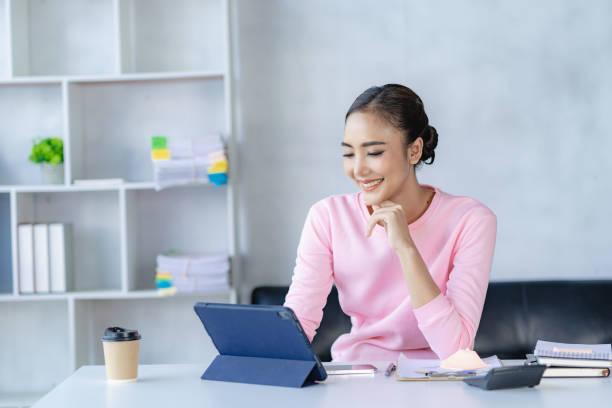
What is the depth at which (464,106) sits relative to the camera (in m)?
3.24

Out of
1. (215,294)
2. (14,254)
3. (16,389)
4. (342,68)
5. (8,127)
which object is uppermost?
(342,68)

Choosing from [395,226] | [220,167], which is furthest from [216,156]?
[395,226]

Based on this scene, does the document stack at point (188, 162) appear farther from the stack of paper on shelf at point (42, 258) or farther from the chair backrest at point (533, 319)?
the chair backrest at point (533, 319)

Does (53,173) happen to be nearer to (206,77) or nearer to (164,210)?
(164,210)

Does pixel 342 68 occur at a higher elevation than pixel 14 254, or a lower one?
higher

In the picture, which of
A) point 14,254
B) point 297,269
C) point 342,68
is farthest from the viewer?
point 342,68

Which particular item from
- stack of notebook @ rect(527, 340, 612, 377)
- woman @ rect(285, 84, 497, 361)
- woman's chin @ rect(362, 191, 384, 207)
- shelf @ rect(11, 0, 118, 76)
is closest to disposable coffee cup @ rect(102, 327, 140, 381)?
woman @ rect(285, 84, 497, 361)

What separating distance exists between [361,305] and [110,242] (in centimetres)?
169

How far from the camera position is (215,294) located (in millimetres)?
3316

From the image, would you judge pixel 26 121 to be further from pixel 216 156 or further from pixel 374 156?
pixel 374 156

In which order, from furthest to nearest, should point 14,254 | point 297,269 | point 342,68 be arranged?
point 342,68
point 14,254
point 297,269

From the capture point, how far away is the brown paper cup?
156cm

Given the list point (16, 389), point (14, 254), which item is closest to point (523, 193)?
point (14, 254)

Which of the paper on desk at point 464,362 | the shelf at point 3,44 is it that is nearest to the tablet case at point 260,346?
the paper on desk at point 464,362
